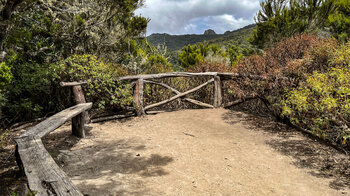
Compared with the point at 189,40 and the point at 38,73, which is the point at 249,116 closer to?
the point at 38,73

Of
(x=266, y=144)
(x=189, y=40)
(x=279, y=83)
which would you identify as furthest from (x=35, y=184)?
(x=189, y=40)

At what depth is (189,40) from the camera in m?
49.9

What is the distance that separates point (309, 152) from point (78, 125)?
14.0ft

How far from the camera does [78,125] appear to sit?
409cm

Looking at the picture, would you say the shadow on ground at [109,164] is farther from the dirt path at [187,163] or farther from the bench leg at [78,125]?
the bench leg at [78,125]

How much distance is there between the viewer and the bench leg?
406cm

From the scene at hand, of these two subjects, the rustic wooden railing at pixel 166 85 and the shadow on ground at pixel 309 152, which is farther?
the rustic wooden railing at pixel 166 85

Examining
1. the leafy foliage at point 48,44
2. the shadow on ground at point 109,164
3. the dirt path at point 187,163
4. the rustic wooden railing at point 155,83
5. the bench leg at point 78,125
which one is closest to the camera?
the shadow on ground at point 109,164

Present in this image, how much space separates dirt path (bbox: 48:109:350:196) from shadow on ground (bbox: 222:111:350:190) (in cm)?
5

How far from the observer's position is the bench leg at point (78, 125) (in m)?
4.06

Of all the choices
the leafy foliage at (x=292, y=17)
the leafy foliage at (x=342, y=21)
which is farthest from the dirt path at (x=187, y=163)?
the leafy foliage at (x=292, y=17)

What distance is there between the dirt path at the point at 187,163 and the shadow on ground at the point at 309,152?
0.05 meters

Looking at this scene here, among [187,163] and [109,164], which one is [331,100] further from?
[109,164]

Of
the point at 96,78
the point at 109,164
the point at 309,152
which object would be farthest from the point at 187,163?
the point at 96,78
